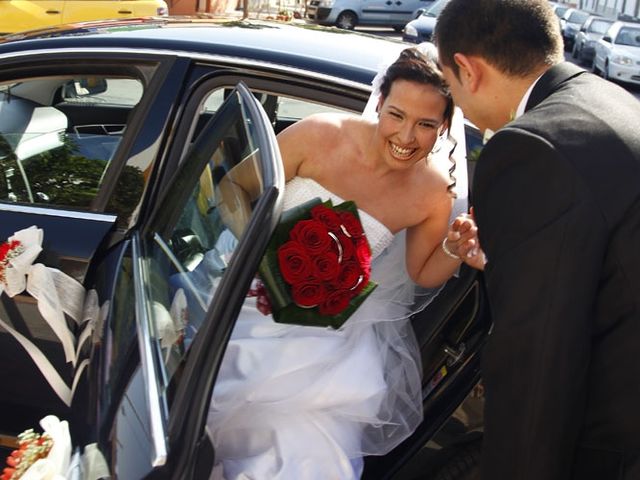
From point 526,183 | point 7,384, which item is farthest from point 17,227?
point 526,183

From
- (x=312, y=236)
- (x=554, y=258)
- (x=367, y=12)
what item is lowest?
(x=367, y=12)

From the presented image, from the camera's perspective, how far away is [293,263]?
1971 millimetres

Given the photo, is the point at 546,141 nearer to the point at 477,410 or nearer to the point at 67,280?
the point at 477,410

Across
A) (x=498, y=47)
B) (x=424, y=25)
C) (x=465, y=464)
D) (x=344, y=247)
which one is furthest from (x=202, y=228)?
(x=424, y=25)

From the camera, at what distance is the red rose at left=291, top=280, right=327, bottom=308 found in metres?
1.99

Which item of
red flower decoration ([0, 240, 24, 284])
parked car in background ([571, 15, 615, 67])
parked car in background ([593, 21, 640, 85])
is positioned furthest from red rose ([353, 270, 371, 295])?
parked car in background ([571, 15, 615, 67])

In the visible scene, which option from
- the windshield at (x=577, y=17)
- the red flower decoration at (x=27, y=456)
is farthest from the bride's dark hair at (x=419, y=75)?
the windshield at (x=577, y=17)

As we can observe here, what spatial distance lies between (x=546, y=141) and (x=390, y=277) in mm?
1230

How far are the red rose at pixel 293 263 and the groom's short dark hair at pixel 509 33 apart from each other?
60 cm

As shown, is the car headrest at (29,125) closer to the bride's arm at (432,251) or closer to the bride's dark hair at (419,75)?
the bride's dark hair at (419,75)

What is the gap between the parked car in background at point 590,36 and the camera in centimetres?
2489

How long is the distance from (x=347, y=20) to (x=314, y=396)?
825 inches

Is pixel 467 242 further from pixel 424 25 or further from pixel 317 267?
pixel 424 25

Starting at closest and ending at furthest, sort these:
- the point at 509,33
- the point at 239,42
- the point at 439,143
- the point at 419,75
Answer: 1. the point at 509,33
2. the point at 419,75
3. the point at 439,143
4. the point at 239,42
